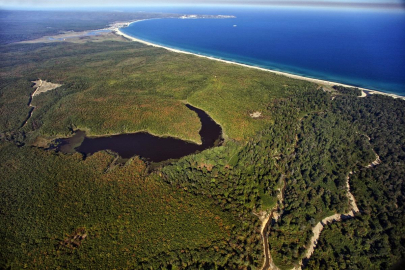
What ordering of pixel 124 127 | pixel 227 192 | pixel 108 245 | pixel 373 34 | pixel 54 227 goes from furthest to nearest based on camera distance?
pixel 373 34 → pixel 124 127 → pixel 227 192 → pixel 54 227 → pixel 108 245

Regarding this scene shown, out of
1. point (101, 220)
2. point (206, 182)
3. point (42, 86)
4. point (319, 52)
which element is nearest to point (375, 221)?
point (206, 182)

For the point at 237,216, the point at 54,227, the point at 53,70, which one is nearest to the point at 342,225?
the point at 237,216

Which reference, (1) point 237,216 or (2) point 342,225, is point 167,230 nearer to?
(1) point 237,216

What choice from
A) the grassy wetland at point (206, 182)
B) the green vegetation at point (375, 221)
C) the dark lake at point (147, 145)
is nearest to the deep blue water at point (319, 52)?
the grassy wetland at point (206, 182)

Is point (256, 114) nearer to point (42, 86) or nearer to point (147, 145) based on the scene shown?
point (147, 145)

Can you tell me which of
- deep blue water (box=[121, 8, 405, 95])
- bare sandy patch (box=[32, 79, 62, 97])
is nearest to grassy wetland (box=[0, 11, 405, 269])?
bare sandy patch (box=[32, 79, 62, 97])

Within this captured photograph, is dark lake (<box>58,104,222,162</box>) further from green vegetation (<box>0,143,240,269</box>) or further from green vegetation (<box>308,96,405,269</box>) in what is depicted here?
green vegetation (<box>308,96,405,269</box>)
